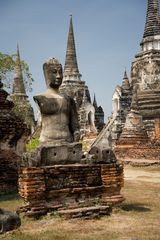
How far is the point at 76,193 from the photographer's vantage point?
291 inches

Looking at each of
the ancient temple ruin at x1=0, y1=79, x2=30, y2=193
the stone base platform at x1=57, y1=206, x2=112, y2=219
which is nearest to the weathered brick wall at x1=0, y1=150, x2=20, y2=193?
the ancient temple ruin at x1=0, y1=79, x2=30, y2=193

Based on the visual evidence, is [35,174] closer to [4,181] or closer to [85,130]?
[4,181]

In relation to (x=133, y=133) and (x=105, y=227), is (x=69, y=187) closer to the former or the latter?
(x=105, y=227)

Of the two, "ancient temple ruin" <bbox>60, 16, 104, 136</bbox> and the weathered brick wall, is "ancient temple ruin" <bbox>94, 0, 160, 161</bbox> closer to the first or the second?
"ancient temple ruin" <bbox>60, 16, 104, 136</bbox>

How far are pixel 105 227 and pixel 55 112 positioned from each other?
2520mm

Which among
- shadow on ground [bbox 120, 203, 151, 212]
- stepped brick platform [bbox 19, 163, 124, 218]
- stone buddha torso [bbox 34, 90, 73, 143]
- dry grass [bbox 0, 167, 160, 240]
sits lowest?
dry grass [bbox 0, 167, 160, 240]

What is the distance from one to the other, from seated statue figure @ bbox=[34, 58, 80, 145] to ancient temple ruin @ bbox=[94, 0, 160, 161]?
13.6 meters

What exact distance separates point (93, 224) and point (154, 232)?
104 cm

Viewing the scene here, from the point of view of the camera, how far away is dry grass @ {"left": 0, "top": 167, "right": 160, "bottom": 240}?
5648mm

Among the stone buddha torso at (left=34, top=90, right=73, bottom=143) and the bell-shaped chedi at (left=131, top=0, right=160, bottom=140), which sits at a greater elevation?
the bell-shaped chedi at (left=131, top=0, right=160, bottom=140)

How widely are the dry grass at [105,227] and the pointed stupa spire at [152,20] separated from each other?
3039 centimetres

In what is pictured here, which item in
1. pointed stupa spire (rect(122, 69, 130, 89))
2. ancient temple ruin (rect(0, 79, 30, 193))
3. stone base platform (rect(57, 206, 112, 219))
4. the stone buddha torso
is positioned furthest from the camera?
pointed stupa spire (rect(122, 69, 130, 89))

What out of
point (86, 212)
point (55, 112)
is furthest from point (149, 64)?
point (86, 212)

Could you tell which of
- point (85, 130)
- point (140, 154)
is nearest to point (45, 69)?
point (140, 154)
